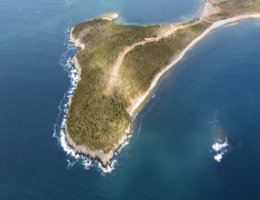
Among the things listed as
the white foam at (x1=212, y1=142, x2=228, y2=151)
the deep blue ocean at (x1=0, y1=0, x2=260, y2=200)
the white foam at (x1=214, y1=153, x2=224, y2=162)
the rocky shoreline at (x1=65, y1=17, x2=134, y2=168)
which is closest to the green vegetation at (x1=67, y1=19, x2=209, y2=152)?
the rocky shoreline at (x1=65, y1=17, x2=134, y2=168)

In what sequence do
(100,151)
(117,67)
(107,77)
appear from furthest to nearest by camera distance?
(117,67), (107,77), (100,151)

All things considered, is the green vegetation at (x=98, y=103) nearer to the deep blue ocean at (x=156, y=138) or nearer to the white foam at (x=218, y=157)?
the deep blue ocean at (x=156, y=138)

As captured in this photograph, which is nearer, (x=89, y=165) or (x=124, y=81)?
(x=89, y=165)

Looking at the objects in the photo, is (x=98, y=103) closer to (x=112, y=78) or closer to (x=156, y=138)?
(x=112, y=78)

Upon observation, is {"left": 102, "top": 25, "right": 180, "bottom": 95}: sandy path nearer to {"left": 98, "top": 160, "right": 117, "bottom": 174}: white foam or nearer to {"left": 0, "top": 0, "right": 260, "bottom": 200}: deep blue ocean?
{"left": 0, "top": 0, "right": 260, "bottom": 200}: deep blue ocean

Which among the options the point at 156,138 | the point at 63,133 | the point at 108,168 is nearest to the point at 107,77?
the point at 63,133

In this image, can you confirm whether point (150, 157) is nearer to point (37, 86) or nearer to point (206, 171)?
point (206, 171)

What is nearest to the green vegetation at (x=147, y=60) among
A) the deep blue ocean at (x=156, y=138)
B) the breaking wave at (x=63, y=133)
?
the deep blue ocean at (x=156, y=138)

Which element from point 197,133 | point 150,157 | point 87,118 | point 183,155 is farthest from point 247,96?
point 87,118
